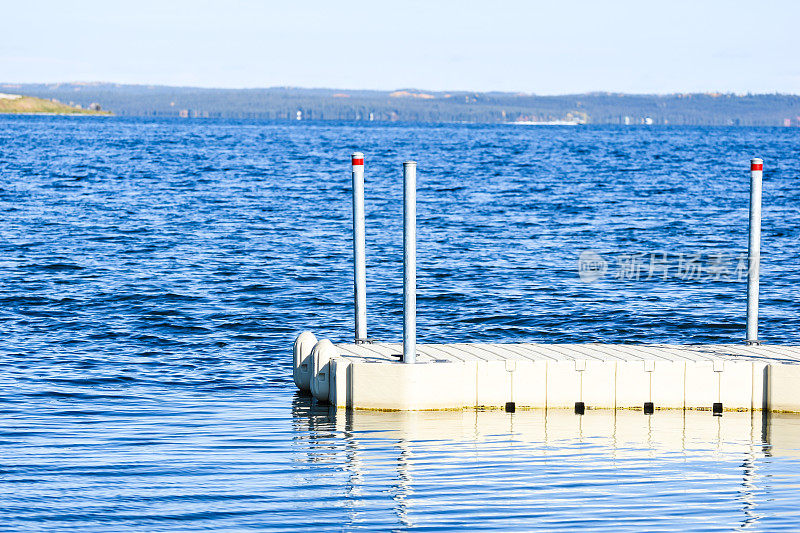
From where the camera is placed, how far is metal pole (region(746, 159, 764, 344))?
12242 millimetres

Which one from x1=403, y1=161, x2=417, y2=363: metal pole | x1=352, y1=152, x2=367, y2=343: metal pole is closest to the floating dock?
x1=403, y1=161, x2=417, y2=363: metal pole

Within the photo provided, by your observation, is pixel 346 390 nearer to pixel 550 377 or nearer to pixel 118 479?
pixel 550 377

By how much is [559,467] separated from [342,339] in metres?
7.76

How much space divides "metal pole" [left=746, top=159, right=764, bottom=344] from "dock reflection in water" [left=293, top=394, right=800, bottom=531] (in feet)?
5.08

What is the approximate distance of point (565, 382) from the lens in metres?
11.4

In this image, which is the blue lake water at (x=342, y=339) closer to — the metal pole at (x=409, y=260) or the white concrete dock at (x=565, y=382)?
the white concrete dock at (x=565, y=382)

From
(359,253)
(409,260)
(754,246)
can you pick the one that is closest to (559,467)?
(409,260)

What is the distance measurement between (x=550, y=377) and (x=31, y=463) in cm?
517

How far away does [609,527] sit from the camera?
26.0 ft

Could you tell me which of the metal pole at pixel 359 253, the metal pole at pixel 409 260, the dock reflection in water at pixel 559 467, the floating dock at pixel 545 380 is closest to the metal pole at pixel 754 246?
the floating dock at pixel 545 380

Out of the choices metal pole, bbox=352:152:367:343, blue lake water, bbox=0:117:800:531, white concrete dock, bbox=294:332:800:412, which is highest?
metal pole, bbox=352:152:367:343

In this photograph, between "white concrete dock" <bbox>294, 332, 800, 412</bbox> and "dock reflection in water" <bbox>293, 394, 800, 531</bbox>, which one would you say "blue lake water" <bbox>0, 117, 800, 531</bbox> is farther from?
"white concrete dock" <bbox>294, 332, 800, 412</bbox>

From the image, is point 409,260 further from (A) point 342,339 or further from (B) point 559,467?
(A) point 342,339

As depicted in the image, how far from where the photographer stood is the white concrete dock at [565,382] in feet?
37.1
